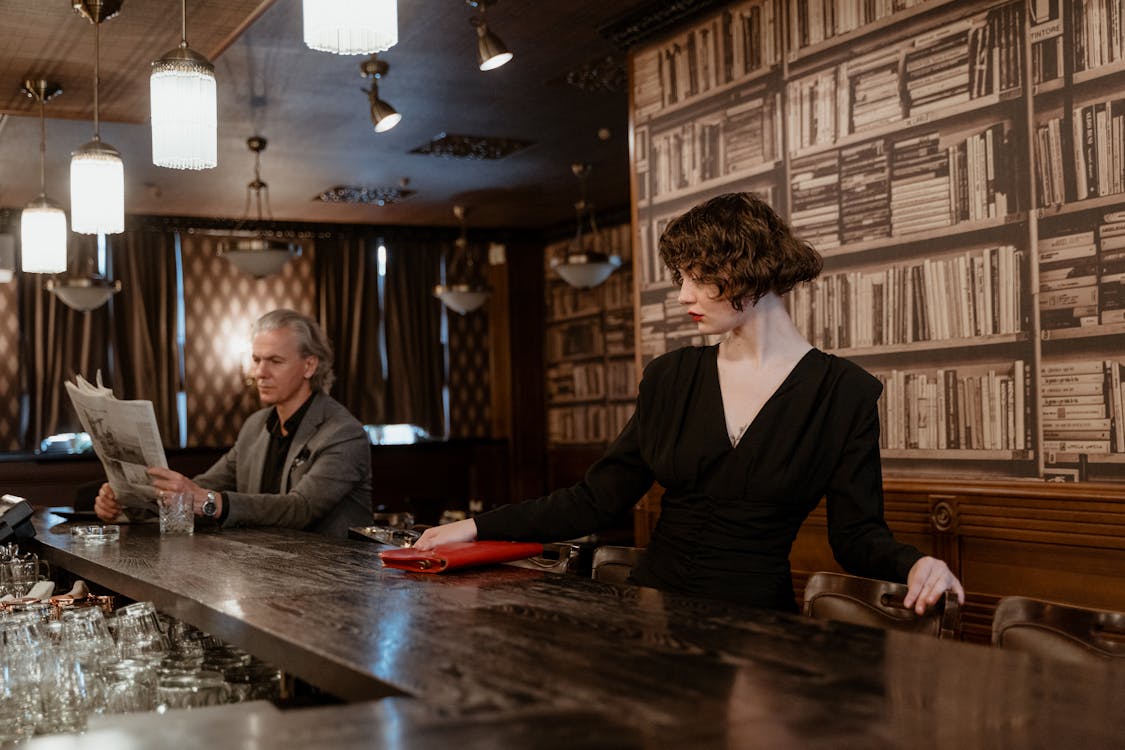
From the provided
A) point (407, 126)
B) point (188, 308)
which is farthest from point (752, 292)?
point (188, 308)

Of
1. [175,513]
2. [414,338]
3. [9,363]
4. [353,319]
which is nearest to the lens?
[175,513]

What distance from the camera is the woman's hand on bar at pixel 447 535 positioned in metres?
2.38

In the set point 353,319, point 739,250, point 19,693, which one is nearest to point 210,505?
point 19,693

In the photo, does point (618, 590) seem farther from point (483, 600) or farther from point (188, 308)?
point (188, 308)

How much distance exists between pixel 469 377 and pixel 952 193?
8.67m

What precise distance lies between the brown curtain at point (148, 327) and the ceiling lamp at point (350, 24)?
29.1 feet

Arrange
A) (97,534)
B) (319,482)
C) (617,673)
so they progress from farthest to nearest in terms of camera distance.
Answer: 1. (319,482)
2. (97,534)
3. (617,673)

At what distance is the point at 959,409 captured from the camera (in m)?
4.02

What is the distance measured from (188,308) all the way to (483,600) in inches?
389

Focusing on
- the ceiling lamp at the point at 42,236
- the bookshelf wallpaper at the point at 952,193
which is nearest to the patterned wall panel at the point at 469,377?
the bookshelf wallpaper at the point at 952,193

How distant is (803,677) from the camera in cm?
133

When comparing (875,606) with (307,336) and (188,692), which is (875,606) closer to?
(188,692)

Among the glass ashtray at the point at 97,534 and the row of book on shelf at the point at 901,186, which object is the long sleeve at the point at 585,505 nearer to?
the glass ashtray at the point at 97,534

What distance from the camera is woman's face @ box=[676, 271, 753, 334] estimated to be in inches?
93.6
